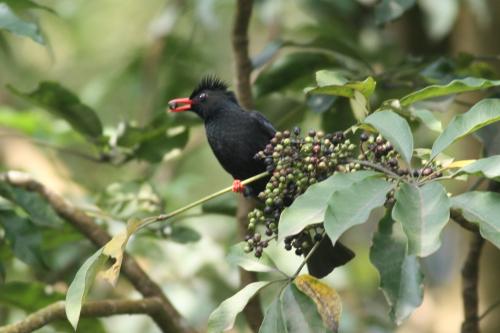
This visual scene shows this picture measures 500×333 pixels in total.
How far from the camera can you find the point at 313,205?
2037mm

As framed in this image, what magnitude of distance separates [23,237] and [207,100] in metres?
1.04

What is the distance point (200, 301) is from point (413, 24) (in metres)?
2.32

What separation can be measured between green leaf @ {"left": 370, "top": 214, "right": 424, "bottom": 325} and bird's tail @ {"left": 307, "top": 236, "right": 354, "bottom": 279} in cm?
30

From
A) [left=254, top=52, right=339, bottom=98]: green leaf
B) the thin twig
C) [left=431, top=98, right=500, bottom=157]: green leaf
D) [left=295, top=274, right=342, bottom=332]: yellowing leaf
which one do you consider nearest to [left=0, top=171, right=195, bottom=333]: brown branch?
[left=254, top=52, right=339, bottom=98]: green leaf

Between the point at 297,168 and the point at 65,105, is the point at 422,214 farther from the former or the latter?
the point at 65,105

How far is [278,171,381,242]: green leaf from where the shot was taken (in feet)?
6.57

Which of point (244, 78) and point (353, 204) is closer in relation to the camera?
point (353, 204)

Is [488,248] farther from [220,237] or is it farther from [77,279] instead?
[77,279]

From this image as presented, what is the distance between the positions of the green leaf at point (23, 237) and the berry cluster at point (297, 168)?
1113 mm

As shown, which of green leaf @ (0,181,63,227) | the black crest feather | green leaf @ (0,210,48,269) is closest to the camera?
green leaf @ (0,210,48,269)

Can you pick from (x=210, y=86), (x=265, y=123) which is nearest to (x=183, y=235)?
(x=265, y=123)

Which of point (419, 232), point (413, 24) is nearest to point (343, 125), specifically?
point (419, 232)

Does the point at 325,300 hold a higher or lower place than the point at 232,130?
lower

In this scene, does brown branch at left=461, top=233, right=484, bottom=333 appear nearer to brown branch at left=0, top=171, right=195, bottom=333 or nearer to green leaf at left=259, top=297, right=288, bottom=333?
brown branch at left=0, top=171, right=195, bottom=333
